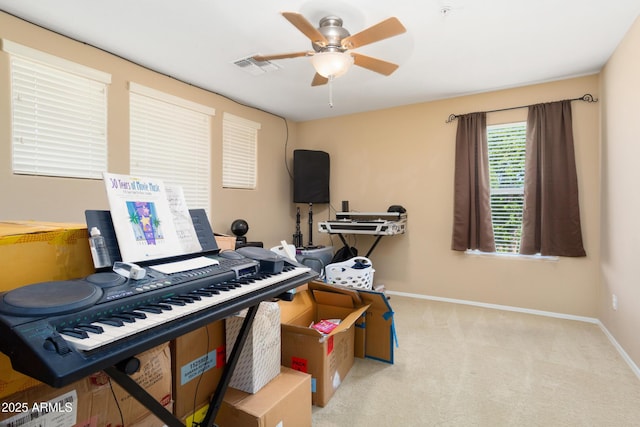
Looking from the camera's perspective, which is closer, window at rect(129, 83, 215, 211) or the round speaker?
window at rect(129, 83, 215, 211)

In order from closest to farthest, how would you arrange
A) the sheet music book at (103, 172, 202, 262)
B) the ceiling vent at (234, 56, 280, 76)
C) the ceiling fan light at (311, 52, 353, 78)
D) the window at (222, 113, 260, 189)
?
the sheet music book at (103, 172, 202, 262), the ceiling fan light at (311, 52, 353, 78), the ceiling vent at (234, 56, 280, 76), the window at (222, 113, 260, 189)

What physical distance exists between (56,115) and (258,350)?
91.9 inches

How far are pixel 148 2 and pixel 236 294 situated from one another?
2.06 m

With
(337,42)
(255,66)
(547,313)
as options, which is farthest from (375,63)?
(547,313)

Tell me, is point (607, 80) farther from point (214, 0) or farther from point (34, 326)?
point (34, 326)

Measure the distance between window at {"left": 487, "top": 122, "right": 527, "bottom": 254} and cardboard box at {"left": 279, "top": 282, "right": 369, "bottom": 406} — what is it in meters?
2.18

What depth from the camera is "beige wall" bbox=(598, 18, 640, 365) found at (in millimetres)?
2199

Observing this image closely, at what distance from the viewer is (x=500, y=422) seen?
167 cm

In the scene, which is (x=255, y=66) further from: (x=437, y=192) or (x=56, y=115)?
(x=437, y=192)

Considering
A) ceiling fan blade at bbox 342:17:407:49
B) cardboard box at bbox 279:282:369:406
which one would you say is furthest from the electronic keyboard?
ceiling fan blade at bbox 342:17:407:49

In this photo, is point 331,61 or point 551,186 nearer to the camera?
point 331,61

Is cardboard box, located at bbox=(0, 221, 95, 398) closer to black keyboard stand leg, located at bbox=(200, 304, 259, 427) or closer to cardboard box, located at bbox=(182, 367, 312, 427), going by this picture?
black keyboard stand leg, located at bbox=(200, 304, 259, 427)

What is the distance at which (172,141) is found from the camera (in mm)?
3215

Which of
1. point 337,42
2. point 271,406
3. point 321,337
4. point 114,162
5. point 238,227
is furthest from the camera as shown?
point 238,227
